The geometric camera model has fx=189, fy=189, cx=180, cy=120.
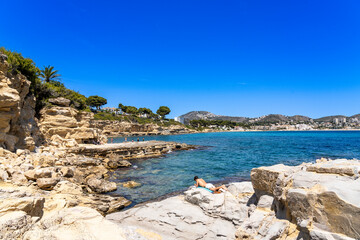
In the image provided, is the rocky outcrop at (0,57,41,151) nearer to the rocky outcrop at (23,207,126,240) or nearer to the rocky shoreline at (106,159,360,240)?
the rocky shoreline at (106,159,360,240)

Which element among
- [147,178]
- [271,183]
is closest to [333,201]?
[271,183]

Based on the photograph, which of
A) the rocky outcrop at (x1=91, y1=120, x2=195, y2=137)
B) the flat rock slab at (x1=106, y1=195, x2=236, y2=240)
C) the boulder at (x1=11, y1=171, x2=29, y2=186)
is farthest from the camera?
the rocky outcrop at (x1=91, y1=120, x2=195, y2=137)

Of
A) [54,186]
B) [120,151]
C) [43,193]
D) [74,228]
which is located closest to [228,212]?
[74,228]

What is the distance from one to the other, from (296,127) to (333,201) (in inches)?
8063

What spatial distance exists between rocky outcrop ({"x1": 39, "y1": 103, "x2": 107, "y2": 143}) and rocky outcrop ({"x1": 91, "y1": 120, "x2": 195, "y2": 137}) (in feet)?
123

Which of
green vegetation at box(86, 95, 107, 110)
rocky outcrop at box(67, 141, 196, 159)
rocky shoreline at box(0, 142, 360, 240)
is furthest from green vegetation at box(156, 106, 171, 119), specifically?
rocky shoreline at box(0, 142, 360, 240)

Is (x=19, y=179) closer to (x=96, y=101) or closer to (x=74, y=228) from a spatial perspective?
(x=74, y=228)

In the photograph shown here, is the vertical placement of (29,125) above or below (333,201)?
above

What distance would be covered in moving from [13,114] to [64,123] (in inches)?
377

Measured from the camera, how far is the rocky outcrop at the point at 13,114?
Result: 11.3 m

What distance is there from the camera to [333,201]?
10.5ft

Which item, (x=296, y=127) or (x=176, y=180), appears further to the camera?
(x=296, y=127)

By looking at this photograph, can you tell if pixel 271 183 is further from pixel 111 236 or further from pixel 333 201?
pixel 111 236

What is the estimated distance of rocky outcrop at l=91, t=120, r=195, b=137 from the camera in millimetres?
69938
